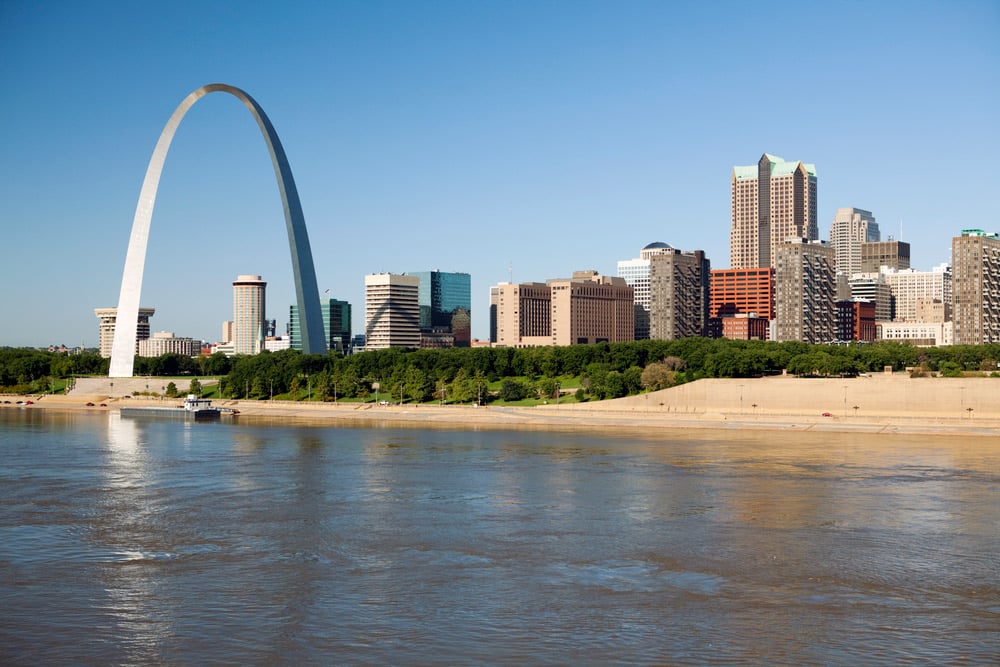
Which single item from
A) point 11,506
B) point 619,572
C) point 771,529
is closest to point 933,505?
point 771,529

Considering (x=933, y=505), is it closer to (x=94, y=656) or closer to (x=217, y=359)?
(x=94, y=656)

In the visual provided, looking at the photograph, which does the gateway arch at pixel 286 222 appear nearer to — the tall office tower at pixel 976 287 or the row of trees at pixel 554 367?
the row of trees at pixel 554 367

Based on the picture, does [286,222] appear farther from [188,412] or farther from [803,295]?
[803,295]

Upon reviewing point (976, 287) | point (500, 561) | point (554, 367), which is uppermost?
point (976, 287)

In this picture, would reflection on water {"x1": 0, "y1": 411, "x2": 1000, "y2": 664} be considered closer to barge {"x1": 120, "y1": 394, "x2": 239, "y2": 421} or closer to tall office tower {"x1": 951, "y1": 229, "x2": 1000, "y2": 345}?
barge {"x1": 120, "y1": 394, "x2": 239, "y2": 421}

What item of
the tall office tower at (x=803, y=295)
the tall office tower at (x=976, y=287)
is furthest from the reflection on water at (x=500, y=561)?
the tall office tower at (x=803, y=295)

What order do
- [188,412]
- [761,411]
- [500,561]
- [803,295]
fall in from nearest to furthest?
[500,561], [761,411], [188,412], [803,295]

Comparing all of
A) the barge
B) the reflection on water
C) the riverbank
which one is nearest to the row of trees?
the riverbank

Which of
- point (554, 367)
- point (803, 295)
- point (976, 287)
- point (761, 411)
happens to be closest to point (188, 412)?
point (554, 367)
